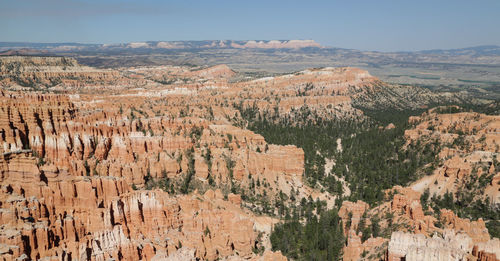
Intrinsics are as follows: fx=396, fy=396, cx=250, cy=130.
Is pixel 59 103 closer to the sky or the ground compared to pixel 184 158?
closer to the sky

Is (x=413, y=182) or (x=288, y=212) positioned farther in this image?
(x=413, y=182)

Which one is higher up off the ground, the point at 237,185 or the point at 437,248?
the point at 437,248

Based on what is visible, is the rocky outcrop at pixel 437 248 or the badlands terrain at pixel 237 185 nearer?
the rocky outcrop at pixel 437 248

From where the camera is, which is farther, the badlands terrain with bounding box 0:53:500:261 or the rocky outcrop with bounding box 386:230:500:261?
the badlands terrain with bounding box 0:53:500:261

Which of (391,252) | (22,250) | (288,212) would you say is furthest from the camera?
(288,212)


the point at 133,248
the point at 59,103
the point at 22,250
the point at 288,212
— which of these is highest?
the point at 59,103

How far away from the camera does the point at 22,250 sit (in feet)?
113

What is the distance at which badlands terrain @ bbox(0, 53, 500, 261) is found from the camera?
40.0 meters

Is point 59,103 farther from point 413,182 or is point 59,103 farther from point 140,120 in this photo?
point 413,182

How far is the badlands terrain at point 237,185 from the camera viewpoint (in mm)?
40031

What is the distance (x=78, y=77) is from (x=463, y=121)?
162 m

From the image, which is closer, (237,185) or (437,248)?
(437,248)

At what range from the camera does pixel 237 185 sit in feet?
233

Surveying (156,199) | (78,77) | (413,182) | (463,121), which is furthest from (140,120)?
(78,77)
